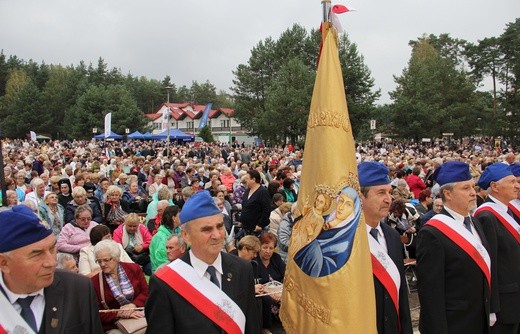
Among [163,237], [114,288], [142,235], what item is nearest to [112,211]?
[142,235]

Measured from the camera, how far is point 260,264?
5.93 m

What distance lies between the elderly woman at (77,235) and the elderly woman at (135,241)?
46cm

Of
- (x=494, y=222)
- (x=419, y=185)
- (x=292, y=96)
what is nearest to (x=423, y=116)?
(x=292, y=96)

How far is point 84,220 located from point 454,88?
150ft

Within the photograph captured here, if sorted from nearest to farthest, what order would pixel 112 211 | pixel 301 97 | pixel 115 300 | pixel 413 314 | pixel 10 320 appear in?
pixel 10 320 < pixel 115 300 < pixel 413 314 < pixel 112 211 < pixel 301 97

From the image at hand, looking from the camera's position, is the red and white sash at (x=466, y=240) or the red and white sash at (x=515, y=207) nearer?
the red and white sash at (x=466, y=240)

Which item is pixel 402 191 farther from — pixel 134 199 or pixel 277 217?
pixel 134 199

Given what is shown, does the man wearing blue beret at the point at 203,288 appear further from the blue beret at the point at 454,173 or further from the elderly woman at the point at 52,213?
the elderly woman at the point at 52,213

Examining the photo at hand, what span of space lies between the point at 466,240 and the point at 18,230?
3.03 metres

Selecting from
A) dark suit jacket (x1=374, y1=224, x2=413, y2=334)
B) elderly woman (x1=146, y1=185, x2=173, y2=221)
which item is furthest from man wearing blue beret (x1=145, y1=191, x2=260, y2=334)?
elderly woman (x1=146, y1=185, x2=173, y2=221)

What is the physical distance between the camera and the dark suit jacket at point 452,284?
139 inches

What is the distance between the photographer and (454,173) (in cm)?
373

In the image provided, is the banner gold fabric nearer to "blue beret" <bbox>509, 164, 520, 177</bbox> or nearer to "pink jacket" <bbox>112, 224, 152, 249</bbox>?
"blue beret" <bbox>509, 164, 520, 177</bbox>

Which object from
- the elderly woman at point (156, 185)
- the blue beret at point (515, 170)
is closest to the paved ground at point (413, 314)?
the blue beret at point (515, 170)
